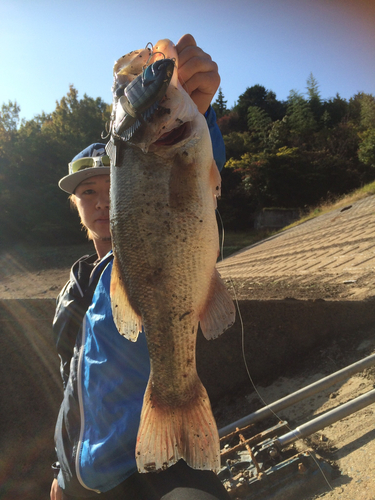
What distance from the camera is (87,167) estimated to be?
8.61 ft

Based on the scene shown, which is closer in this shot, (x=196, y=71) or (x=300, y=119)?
(x=196, y=71)

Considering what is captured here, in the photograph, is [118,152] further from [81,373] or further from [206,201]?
[81,373]

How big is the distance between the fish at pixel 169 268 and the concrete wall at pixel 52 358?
2.63 meters

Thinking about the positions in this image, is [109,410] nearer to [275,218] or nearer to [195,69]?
[195,69]

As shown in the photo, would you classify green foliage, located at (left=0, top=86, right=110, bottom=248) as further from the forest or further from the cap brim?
the cap brim

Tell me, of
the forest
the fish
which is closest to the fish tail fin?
the fish

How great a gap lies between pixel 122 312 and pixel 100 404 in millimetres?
545

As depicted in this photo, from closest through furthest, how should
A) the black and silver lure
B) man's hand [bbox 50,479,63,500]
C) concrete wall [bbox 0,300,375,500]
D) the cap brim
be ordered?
the black and silver lure < man's hand [bbox 50,479,63,500] < the cap brim < concrete wall [bbox 0,300,375,500]

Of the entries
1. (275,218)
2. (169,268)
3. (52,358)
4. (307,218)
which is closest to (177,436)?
(169,268)

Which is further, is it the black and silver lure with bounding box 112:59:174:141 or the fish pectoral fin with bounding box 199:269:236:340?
the fish pectoral fin with bounding box 199:269:236:340

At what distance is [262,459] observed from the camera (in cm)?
276

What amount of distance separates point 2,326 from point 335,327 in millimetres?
4153

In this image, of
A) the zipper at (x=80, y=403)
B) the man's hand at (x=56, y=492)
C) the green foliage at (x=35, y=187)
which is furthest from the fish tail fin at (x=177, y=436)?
the green foliage at (x=35, y=187)

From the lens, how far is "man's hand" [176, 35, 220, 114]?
1742 mm
